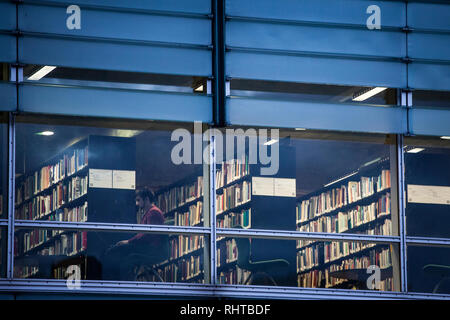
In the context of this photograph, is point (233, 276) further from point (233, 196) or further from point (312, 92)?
point (312, 92)

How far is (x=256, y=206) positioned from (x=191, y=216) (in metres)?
0.61

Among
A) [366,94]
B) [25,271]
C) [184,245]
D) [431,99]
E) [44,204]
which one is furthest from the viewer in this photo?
[431,99]

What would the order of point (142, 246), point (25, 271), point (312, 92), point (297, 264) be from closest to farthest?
1. point (25, 271)
2. point (142, 246)
3. point (297, 264)
4. point (312, 92)

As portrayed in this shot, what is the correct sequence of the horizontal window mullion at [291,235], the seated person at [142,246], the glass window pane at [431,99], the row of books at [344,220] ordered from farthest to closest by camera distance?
the glass window pane at [431,99] < the row of books at [344,220] < the horizontal window mullion at [291,235] < the seated person at [142,246]

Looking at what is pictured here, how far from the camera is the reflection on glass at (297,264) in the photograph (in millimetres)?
7828

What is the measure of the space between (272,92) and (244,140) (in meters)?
0.54

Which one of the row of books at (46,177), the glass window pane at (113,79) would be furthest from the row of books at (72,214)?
the glass window pane at (113,79)

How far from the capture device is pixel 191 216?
7.87m

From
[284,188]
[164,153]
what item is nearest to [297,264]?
[284,188]

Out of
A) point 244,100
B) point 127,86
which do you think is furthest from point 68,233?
point 244,100

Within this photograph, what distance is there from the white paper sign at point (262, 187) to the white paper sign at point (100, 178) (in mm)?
1325

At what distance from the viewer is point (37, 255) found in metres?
7.41

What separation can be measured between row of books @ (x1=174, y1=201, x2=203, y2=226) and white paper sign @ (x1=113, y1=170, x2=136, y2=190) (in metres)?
0.48

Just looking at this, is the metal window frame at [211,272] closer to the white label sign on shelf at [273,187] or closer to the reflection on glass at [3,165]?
the reflection on glass at [3,165]
